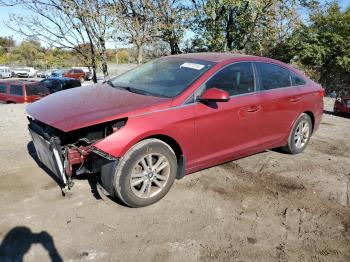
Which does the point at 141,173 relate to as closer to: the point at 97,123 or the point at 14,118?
the point at 97,123

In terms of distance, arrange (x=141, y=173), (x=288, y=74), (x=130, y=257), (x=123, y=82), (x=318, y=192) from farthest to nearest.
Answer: (x=288, y=74) < (x=123, y=82) < (x=318, y=192) < (x=141, y=173) < (x=130, y=257)

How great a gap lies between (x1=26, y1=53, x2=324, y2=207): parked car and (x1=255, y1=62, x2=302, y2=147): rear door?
0.02 metres

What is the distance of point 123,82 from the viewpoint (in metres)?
4.98

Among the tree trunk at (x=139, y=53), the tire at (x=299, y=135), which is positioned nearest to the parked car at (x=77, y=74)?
the tree trunk at (x=139, y=53)

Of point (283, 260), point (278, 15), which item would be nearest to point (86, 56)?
point (278, 15)

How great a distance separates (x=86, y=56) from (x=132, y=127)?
27.4 ft

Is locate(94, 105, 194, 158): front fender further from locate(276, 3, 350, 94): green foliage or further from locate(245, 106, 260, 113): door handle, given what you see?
locate(276, 3, 350, 94): green foliage

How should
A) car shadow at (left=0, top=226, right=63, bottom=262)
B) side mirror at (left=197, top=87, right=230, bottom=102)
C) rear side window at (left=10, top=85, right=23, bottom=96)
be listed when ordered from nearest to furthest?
1. car shadow at (left=0, top=226, right=63, bottom=262)
2. side mirror at (left=197, top=87, right=230, bottom=102)
3. rear side window at (left=10, top=85, right=23, bottom=96)

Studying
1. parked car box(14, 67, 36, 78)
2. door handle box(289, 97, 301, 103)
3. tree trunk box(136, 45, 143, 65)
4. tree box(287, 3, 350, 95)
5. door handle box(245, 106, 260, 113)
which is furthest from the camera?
parked car box(14, 67, 36, 78)

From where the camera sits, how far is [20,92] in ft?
50.9

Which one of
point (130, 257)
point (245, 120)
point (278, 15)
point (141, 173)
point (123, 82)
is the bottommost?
point (130, 257)

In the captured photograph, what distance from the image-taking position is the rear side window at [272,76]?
5157 millimetres

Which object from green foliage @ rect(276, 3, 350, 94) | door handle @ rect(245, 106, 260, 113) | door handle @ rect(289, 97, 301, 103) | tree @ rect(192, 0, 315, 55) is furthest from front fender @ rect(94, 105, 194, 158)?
green foliage @ rect(276, 3, 350, 94)

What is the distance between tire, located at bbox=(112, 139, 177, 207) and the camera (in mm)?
3715
